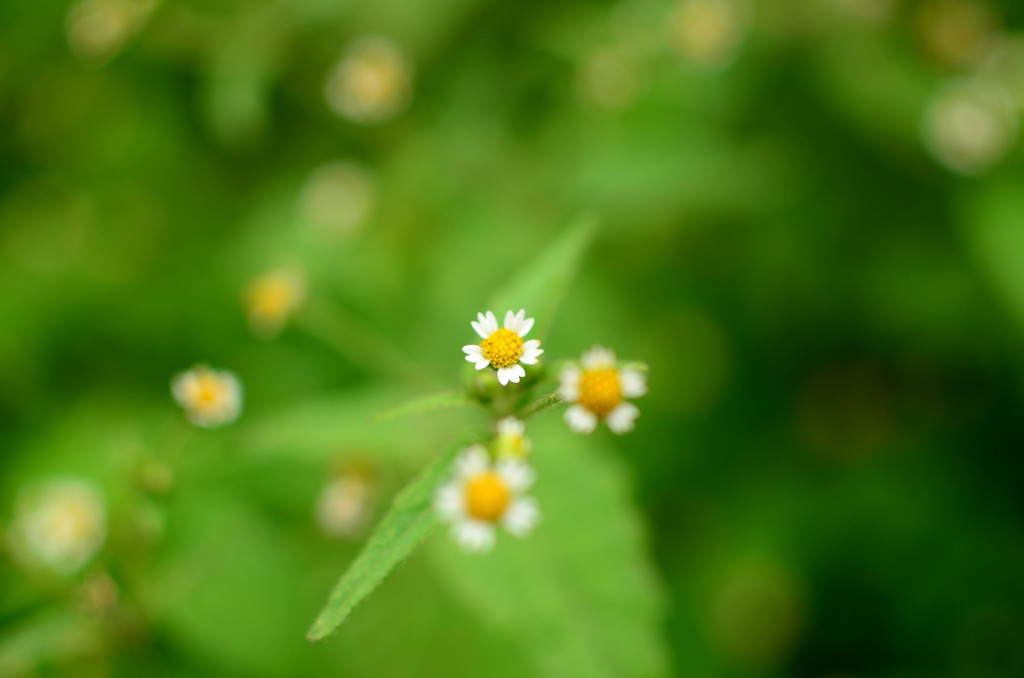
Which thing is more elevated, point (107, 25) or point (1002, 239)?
point (107, 25)

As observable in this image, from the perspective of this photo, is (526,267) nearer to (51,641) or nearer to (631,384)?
(631,384)

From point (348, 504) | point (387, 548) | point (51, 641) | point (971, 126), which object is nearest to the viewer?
point (387, 548)

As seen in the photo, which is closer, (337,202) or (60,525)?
(60,525)

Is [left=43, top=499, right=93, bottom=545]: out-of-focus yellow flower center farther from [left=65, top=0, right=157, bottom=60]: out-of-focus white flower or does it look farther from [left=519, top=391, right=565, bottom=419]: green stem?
[left=65, top=0, right=157, bottom=60]: out-of-focus white flower

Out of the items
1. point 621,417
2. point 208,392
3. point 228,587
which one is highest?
point 208,392

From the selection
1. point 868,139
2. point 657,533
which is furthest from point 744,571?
point 868,139

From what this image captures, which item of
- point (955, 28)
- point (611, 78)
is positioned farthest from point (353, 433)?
point (955, 28)
